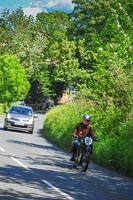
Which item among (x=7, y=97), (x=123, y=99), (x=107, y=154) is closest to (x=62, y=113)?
(x=123, y=99)

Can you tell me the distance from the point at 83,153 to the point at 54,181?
10.9 ft

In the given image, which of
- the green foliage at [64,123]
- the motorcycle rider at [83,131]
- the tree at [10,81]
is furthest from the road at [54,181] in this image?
the tree at [10,81]

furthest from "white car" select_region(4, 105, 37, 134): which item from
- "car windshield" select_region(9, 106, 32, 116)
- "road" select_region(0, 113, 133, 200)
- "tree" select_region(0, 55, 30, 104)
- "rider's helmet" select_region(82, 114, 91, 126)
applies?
"tree" select_region(0, 55, 30, 104)

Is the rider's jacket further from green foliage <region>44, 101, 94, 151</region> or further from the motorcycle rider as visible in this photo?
green foliage <region>44, 101, 94, 151</region>

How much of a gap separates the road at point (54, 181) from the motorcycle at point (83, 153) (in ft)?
0.89

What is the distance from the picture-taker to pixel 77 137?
56.1 feet

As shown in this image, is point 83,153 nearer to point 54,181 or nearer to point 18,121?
point 54,181

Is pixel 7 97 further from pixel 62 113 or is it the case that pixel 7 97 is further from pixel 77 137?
pixel 77 137

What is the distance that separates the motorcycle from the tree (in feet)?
197

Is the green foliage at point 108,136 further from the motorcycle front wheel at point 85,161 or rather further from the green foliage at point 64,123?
the motorcycle front wheel at point 85,161

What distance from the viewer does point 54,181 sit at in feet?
45.1

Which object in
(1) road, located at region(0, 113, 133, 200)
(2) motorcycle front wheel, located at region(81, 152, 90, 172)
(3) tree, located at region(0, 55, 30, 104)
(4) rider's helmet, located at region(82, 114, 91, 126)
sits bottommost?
(1) road, located at region(0, 113, 133, 200)

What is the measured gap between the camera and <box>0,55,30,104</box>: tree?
253 feet

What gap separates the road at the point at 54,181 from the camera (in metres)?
11.6
